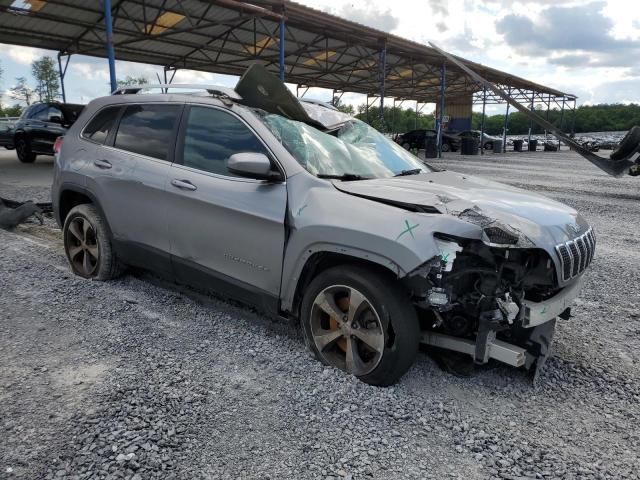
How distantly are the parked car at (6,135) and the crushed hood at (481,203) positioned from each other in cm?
1973

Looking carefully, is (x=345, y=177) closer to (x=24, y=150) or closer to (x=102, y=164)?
(x=102, y=164)

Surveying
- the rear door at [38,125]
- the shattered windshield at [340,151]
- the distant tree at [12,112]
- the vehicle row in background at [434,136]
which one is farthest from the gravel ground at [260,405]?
the distant tree at [12,112]

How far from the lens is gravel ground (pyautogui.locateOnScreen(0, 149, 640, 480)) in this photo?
2.22 m

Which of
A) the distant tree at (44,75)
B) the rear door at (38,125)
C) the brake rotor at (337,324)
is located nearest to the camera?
the brake rotor at (337,324)

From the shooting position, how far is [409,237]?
2.54 m

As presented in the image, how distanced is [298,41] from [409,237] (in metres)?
18.9

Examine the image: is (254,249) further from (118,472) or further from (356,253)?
(118,472)

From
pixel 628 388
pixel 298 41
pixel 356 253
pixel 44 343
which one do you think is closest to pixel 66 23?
pixel 298 41

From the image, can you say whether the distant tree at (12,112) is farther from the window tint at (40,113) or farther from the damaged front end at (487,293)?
the damaged front end at (487,293)

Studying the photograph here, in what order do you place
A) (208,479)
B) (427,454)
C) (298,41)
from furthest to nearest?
1. (298,41)
2. (427,454)
3. (208,479)

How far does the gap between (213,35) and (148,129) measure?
16.0 metres

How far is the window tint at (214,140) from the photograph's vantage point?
11.0 ft

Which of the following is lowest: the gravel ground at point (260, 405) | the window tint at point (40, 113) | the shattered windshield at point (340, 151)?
the gravel ground at point (260, 405)

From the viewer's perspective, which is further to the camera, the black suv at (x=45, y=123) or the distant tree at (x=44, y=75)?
the distant tree at (x=44, y=75)
